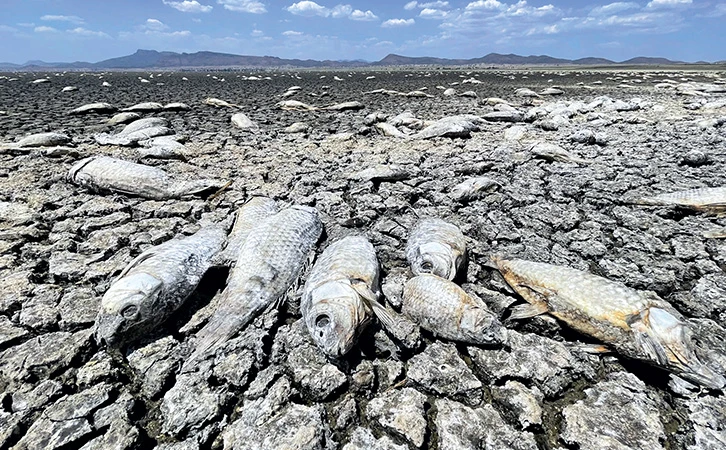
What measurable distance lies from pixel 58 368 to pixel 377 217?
3073mm

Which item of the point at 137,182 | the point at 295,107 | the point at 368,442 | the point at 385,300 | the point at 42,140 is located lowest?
the point at 368,442

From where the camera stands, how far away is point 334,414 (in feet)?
6.82

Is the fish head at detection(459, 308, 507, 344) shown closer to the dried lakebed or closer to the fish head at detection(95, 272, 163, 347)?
the dried lakebed

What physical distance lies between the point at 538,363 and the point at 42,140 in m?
8.59

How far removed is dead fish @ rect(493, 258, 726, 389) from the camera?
7.14ft

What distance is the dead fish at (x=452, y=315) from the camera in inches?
94.8

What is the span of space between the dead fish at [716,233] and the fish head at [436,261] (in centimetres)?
269

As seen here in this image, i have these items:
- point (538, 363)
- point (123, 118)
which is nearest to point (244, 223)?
point (538, 363)

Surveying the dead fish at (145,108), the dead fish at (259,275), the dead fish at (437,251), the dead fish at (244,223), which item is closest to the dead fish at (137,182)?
the dead fish at (244,223)

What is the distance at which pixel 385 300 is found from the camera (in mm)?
2930

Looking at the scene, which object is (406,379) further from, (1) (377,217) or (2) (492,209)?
(2) (492,209)

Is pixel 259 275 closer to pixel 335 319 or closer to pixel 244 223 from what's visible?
pixel 335 319

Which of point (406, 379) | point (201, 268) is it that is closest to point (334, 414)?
point (406, 379)

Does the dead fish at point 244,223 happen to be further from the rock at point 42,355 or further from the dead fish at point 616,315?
the dead fish at point 616,315
